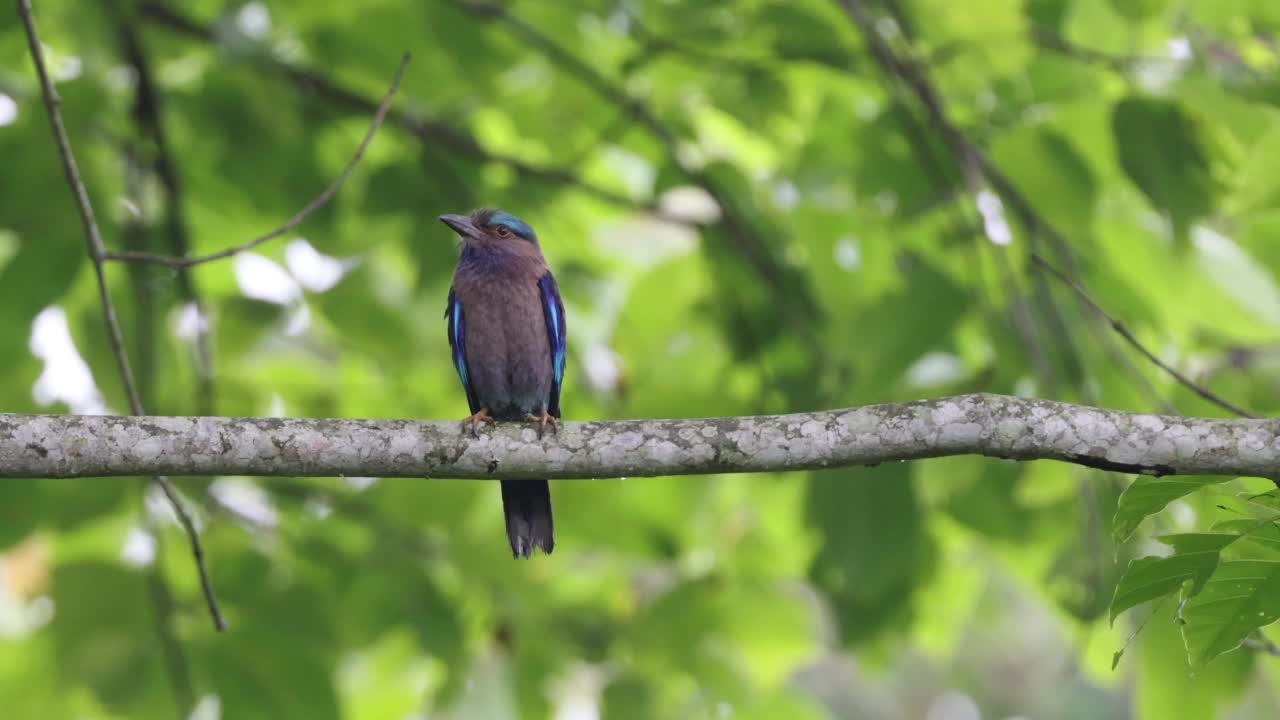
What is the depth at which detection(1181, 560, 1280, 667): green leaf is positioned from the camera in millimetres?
2312

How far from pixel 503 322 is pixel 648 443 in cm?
215

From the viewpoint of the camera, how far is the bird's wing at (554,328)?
5.04 metres

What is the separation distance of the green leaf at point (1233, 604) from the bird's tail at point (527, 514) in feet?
7.88

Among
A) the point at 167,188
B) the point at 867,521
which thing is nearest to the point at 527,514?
the point at 867,521

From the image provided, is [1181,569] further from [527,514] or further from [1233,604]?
[527,514]

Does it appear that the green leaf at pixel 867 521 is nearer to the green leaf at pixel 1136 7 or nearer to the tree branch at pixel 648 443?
the tree branch at pixel 648 443

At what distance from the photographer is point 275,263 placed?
19.7ft

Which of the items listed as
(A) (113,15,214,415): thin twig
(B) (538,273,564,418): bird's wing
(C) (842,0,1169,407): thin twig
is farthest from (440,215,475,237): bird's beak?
(C) (842,0,1169,407): thin twig

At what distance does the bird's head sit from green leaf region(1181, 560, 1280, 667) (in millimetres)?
3490

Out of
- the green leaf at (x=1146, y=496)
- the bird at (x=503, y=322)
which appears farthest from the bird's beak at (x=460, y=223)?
the green leaf at (x=1146, y=496)

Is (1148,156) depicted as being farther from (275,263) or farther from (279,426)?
(275,263)

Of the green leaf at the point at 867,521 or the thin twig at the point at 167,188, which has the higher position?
the thin twig at the point at 167,188

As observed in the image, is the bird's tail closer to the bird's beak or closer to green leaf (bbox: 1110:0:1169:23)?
the bird's beak

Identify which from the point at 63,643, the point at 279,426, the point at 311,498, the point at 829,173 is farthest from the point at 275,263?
the point at 279,426
